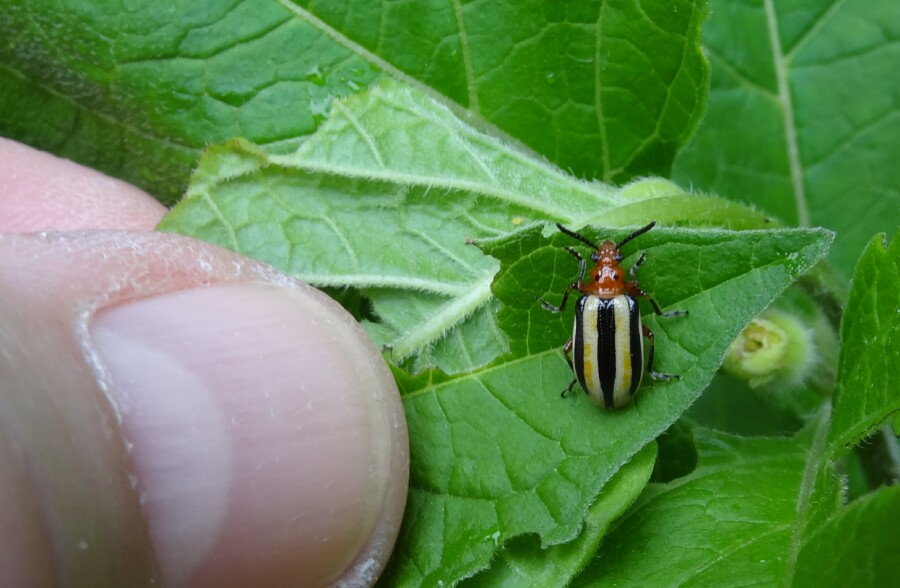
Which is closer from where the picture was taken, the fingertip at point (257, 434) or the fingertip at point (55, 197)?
the fingertip at point (257, 434)

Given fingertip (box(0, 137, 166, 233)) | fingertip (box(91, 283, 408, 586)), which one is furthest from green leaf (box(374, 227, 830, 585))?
fingertip (box(0, 137, 166, 233))

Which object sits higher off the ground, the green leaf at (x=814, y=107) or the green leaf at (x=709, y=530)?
the green leaf at (x=814, y=107)

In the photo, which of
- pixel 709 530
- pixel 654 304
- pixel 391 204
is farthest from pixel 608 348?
pixel 391 204

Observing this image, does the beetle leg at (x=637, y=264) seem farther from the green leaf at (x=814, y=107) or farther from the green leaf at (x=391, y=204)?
the green leaf at (x=814, y=107)

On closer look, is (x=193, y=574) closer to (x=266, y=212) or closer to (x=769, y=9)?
(x=266, y=212)

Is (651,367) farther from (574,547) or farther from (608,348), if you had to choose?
(574,547)

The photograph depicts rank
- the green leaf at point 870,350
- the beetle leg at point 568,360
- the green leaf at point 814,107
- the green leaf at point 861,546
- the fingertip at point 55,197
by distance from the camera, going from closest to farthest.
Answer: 1. the green leaf at point 861,546
2. the green leaf at point 870,350
3. the beetle leg at point 568,360
4. the fingertip at point 55,197
5. the green leaf at point 814,107

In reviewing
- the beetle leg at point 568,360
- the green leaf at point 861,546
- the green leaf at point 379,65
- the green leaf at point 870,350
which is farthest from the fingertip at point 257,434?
the green leaf at point 870,350
